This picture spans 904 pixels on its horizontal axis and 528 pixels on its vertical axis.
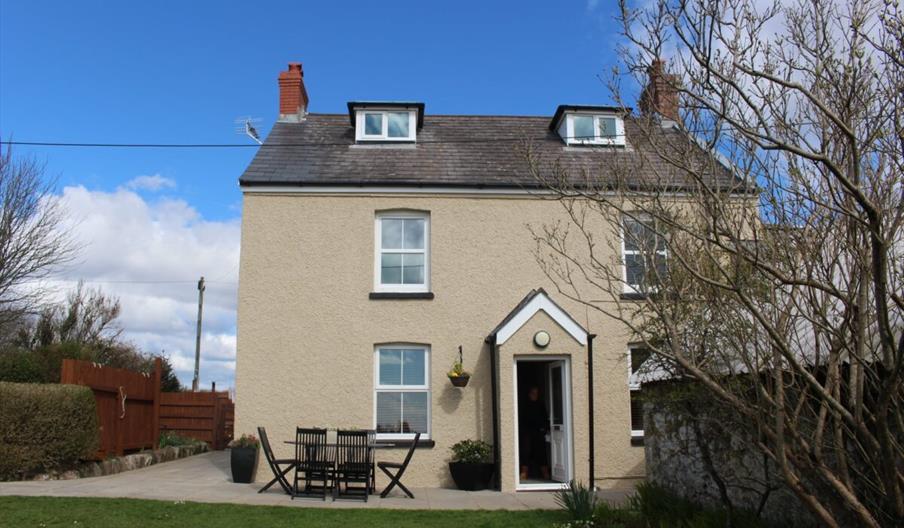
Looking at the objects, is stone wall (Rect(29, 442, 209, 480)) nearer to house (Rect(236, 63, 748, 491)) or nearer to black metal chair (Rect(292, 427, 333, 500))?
house (Rect(236, 63, 748, 491))

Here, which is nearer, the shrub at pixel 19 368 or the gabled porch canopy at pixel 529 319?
the gabled porch canopy at pixel 529 319

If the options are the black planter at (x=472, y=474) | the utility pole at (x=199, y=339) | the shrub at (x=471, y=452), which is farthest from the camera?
the utility pole at (x=199, y=339)

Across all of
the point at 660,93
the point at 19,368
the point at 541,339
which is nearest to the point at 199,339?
the point at 19,368

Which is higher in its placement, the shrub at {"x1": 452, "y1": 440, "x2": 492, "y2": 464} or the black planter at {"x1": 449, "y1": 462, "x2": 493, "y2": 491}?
the shrub at {"x1": 452, "y1": 440, "x2": 492, "y2": 464}

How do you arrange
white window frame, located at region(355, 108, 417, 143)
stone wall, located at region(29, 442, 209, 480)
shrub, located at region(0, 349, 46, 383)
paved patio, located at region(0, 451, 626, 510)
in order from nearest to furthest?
1. paved patio, located at region(0, 451, 626, 510)
2. stone wall, located at region(29, 442, 209, 480)
3. shrub, located at region(0, 349, 46, 383)
4. white window frame, located at region(355, 108, 417, 143)

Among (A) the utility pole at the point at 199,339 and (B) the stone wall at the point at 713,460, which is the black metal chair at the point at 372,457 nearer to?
(B) the stone wall at the point at 713,460

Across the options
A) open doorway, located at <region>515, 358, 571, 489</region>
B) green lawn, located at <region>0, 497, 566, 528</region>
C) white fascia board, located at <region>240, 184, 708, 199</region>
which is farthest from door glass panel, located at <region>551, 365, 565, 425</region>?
green lawn, located at <region>0, 497, 566, 528</region>

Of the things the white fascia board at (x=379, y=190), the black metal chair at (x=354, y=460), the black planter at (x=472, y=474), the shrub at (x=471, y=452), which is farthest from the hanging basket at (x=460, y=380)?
the white fascia board at (x=379, y=190)

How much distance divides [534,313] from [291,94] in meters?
7.85

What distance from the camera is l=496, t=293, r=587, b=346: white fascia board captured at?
13.1 m

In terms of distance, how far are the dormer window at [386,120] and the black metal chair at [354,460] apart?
22.5 ft

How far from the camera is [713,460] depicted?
8570mm

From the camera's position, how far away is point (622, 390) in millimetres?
13727

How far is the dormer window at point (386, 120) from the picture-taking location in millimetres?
15805
